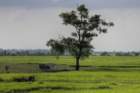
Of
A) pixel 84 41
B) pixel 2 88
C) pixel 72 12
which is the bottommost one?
pixel 2 88

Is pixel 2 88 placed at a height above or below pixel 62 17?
below

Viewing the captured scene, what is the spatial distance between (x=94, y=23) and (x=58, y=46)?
8.73 metres

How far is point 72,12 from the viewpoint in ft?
317

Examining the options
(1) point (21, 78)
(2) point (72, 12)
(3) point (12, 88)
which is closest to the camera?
(3) point (12, 88)

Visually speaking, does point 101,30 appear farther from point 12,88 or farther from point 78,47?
point 12,88

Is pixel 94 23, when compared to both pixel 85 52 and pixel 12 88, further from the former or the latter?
pixel 12 88

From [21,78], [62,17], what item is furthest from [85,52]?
[21,78]

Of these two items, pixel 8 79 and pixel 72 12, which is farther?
pixel 72 12

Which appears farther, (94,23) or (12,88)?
(94,23)

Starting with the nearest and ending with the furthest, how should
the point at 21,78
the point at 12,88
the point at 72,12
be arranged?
the point at 12,88, the point at 21,78, the point at 72,12

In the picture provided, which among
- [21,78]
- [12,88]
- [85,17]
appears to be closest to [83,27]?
[85,17]

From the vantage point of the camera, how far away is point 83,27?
319 ft

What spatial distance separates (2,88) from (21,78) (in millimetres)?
14286

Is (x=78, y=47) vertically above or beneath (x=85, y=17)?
beneath
